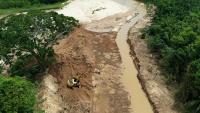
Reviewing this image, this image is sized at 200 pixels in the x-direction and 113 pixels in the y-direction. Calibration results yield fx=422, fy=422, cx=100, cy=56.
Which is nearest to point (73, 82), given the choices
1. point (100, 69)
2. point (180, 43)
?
point (100, 69)

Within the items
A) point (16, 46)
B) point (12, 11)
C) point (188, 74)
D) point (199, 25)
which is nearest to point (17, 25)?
point (16, 46)

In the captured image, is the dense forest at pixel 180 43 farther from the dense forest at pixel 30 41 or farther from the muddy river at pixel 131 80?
the dense forest at pixel 30 41

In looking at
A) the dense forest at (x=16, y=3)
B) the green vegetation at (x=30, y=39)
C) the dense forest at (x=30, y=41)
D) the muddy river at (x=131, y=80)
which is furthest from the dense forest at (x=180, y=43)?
the dense forest at (x=16, y=3)

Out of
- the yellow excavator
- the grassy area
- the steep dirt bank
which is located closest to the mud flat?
the yellow excavator

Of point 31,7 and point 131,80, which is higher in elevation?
point 31,7

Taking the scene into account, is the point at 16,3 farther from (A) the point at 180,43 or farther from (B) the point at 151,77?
(A) the point at 180,43

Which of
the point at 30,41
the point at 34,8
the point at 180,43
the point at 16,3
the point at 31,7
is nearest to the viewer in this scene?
the point at 30,41

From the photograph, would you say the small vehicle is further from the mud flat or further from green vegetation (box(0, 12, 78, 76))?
green vegetation (box(0, 12, 78, 76))

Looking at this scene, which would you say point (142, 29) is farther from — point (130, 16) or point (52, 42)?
point (52, 42)
